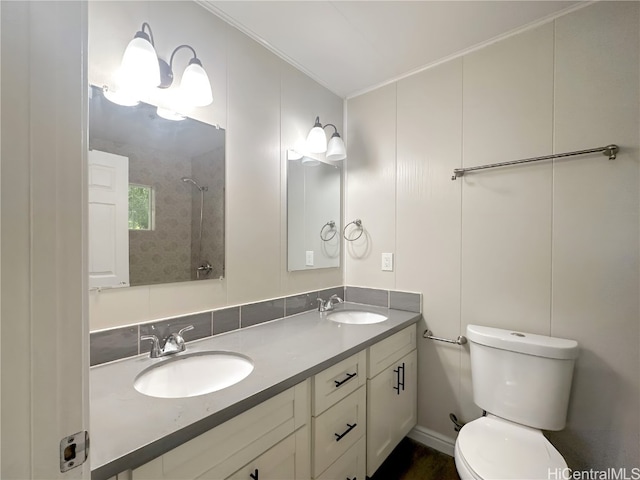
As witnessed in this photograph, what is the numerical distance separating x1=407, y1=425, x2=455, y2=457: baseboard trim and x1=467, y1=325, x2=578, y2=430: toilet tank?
47 centimetres

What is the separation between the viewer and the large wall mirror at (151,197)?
1021mm

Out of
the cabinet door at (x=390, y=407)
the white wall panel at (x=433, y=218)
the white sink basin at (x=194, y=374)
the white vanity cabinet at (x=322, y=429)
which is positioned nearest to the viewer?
the white vanity cabinet at (x=322, y=429)

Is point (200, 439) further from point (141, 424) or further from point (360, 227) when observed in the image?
point (360, 227)

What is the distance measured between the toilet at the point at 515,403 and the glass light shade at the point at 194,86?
1.66 m

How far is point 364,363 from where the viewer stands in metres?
1.34

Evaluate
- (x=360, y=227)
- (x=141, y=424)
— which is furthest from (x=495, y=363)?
(x=141, y=424)

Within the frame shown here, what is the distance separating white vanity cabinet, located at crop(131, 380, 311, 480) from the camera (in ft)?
2.27

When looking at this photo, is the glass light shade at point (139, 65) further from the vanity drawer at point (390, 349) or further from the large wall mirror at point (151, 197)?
the vanity drawer at point (390, 349)

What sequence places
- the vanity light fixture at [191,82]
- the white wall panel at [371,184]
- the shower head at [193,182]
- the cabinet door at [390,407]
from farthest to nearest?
1. the white wall panel at [371,184]
2. the cabinet door at [390,407]
3. the shower head at [193,182]
4. the vanity light fixture at [191,82]

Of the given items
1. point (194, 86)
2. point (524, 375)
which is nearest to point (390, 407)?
point (524, 375)

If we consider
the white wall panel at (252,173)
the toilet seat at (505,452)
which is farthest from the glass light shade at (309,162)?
the toilet seat at (505,452)

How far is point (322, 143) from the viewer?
182 cm

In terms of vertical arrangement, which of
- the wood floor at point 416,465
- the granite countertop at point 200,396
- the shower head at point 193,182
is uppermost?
the shower head at point 193,182

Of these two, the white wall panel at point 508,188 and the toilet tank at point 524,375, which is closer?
the toilet tank at point 524,375
